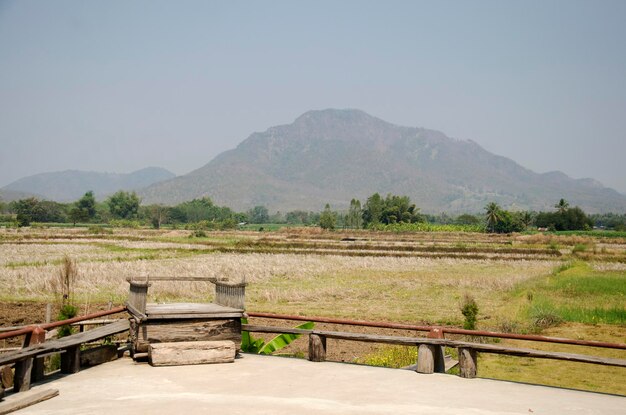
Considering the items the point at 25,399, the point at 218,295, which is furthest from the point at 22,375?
the point at 218,295

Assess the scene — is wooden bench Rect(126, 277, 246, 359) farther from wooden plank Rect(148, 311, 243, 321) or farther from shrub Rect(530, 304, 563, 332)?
shrub Rect(530, 304, 563, 332)

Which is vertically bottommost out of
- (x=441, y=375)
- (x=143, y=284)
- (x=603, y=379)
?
(x=603, y=379)

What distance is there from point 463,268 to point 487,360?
1218 inches

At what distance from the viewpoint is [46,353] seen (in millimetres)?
9078

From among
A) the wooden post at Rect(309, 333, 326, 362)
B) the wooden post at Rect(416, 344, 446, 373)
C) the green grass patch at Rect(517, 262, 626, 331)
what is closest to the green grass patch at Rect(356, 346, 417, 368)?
the wooden post at Rect(309, 333, 326, 362)

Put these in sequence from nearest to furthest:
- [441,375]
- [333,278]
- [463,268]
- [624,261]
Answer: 1. [441,375]
2. [333,278]
3. [463,268]
4. [624,261]

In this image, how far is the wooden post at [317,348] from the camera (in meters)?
11.8

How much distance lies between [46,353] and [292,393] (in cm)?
350

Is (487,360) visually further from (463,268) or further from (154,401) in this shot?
(463,268)

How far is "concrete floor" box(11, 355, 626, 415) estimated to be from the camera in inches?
329

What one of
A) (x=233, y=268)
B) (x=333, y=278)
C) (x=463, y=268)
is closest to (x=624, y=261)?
(x=463, y=268)

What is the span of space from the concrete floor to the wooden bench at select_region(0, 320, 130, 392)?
11.3 inches

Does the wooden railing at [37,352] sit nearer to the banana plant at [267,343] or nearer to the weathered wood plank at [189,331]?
the weathered wood plank at [189,331]

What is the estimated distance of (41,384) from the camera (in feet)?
31.0
